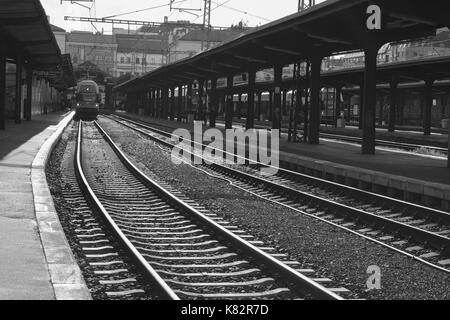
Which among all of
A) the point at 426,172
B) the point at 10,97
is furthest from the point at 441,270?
the point at 10,97

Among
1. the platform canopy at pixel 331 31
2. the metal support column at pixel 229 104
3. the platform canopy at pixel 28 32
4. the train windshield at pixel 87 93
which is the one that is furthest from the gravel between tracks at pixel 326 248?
the train windshield at pixel 87 93

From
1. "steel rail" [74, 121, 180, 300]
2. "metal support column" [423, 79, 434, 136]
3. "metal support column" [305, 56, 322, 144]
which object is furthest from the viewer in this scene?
"metal support column" [423, 79, 434, 136]

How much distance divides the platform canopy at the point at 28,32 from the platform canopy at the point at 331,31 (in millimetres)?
7662

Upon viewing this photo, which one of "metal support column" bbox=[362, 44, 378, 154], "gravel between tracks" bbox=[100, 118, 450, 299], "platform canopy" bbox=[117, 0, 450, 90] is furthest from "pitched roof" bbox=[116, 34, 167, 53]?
"gravel between tracks" bbox=[100, 118, 450, 299]

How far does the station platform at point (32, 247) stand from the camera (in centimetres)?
553

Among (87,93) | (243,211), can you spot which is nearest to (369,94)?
(243,211)

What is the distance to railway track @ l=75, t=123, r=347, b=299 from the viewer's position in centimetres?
619

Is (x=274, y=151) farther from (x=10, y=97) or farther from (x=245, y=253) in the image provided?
(x=10, y=97)

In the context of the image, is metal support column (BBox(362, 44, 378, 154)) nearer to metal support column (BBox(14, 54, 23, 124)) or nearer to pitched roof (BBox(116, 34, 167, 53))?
metal support column (BBox(14, 54, 23, 124))

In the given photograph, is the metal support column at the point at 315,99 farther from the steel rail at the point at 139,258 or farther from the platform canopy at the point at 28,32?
the steel rail at the point at 139,258

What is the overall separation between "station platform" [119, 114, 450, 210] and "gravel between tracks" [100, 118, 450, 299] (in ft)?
10.1

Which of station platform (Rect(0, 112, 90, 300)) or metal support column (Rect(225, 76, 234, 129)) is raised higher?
metal support column (Rect(225, 76, 234, 129))
